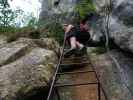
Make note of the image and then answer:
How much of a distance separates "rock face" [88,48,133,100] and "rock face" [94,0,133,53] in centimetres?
41

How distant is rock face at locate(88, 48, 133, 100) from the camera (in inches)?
303

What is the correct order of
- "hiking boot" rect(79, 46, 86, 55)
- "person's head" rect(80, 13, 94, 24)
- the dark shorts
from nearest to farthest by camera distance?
"hiking boot" rect(79, 46, 86, 55), the dark shorts, "person's head" rect(80, 13, 94, 24)

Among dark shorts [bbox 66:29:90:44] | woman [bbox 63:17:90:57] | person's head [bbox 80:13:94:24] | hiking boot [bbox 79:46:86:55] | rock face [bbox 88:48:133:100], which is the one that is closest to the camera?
rock face [bbox 88:48:133:100]

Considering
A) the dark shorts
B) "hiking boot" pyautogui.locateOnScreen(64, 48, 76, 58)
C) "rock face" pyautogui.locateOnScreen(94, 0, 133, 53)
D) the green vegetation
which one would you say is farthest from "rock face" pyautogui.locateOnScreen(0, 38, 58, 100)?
the green vegetation

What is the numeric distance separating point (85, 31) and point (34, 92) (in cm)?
359

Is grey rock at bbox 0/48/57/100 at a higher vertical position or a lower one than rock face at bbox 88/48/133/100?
higher

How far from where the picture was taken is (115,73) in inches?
337

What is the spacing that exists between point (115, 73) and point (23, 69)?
278 cm

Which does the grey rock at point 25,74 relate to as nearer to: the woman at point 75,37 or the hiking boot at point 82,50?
the woman at point 75,37

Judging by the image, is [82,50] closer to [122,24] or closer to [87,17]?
[122,24]

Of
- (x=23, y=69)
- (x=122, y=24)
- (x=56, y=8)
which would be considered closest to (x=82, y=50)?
(x=122, y=24)

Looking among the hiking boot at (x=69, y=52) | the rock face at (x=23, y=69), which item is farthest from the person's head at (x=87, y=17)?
the rock face at (x=23, y=69)

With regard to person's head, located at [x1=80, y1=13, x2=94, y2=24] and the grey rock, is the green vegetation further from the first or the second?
the grey rock

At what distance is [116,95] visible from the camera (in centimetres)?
761
